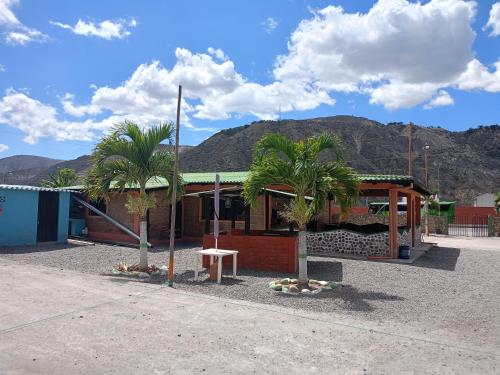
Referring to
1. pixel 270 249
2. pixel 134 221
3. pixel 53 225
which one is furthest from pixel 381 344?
pixel 53 225

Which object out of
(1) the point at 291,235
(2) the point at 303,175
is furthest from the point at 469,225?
(2) the point at 303,175

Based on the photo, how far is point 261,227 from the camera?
A: 55.6 feet

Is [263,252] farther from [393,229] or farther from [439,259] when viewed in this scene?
[439,259]

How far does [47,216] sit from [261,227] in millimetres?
8438

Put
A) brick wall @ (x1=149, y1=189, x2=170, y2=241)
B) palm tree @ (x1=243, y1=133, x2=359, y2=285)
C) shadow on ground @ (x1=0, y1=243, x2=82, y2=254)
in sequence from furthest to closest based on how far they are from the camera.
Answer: brick wall @ (x1=149, y1=189, x2=170, y2=241)
shadow on ground @ (x1=0, y1=243, x2=82, y2=254)
palm tree @ (x1=243, y1=133, x2=359, y2=285)

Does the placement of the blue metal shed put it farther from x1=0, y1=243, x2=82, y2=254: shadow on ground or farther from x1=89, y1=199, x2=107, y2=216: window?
x1=89, y1=199, x2=107, y2=216: window

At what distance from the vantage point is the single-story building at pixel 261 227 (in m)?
11.2

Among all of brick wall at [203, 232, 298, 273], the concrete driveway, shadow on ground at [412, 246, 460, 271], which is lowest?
the concrete driveway

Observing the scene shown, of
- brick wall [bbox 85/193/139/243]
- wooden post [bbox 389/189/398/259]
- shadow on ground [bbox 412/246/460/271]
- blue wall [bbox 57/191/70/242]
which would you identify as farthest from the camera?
brick wall [bbox 85/193/139/243]

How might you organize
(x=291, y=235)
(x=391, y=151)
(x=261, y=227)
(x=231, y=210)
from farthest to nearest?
(x=391, y=151) < (x=231, y=210) < (x=261, y=227) < (x=291, y=235)

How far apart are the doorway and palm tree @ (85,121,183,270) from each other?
6.99 metres

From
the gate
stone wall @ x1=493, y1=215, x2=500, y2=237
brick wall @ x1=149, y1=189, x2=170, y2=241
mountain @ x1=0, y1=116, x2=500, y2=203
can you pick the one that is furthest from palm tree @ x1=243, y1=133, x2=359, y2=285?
mountain @ x1=0, y1=116, x2=500, y2=203

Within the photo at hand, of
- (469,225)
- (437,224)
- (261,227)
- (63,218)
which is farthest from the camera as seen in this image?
(469,225)

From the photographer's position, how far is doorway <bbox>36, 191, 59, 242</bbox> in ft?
54.3
